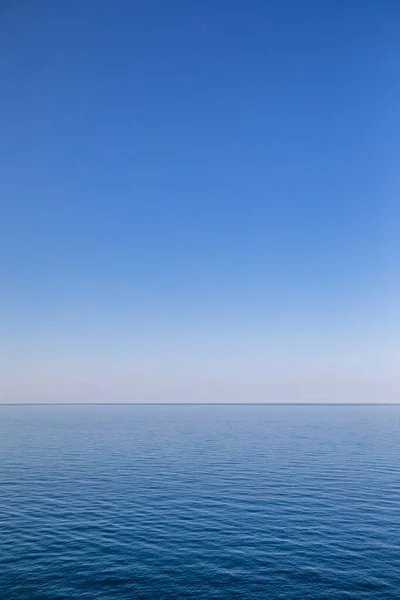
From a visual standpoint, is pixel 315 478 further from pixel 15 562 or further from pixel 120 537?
pixel 15 562

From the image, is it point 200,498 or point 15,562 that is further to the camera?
point 200,498

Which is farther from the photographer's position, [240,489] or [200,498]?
[240,489]

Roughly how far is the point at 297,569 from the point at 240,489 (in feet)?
101

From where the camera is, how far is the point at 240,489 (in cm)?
6694

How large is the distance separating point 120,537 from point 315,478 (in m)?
46.8

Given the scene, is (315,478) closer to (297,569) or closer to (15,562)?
(297,569)

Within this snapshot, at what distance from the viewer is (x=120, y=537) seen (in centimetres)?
4456

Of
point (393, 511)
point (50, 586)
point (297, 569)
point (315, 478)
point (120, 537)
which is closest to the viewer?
point (50, 586)

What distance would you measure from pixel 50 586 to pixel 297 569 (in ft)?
78.3

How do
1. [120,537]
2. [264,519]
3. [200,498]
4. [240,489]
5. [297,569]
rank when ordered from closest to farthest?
[297,569], [120,537], [264,519], [200,498], [240,489]

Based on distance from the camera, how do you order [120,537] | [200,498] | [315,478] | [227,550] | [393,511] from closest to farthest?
[227,550] < [120,537] < [393,511] < [200,498] < [315,478]

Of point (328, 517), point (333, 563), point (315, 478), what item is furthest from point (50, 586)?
point (315, 478)

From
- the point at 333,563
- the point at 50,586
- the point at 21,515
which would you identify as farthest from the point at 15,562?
the point at 333,563

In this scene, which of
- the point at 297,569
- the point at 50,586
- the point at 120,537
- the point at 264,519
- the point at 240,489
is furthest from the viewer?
the point at 240,489
